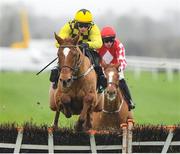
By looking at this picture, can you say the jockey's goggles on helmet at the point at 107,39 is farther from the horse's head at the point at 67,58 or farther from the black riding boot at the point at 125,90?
the horse's head at the point at 67,58

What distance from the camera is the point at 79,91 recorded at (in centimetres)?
981

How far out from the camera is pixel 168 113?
2155 cm

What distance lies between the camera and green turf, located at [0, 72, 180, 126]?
1901cm

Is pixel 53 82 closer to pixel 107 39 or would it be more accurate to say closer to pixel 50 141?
pixel 107 39

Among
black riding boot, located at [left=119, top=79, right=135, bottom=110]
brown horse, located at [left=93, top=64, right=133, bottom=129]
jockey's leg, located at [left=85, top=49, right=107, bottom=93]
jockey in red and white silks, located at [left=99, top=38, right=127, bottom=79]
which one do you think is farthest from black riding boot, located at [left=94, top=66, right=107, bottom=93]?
black riding boot, located at [left=119, top=79, right=135, bottom=110]

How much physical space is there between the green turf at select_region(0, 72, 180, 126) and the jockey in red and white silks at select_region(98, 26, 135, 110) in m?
2.81

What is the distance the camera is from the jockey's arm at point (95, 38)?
10.2 metres

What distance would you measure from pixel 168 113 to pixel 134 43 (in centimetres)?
4431

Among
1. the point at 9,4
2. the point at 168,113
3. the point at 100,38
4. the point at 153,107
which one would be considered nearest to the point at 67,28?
the point at 100,38

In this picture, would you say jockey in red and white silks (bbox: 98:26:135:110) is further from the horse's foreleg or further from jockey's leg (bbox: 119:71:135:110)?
the horse's foreleg

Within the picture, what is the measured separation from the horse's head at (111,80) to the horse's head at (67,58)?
1136 millimetres

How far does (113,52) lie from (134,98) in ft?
Answer: 48.4

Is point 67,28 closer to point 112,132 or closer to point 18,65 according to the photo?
point 112,132

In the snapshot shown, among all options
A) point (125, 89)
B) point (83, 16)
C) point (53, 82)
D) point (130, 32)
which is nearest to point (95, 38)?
point (83, 16)
